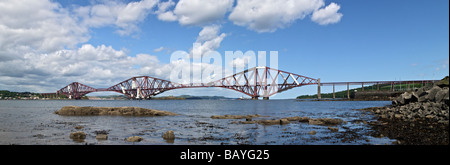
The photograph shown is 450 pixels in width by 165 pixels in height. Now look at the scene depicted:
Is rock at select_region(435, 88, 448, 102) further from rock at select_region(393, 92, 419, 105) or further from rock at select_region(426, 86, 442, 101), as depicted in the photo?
rock at select_region(393, 92, 419, 105)

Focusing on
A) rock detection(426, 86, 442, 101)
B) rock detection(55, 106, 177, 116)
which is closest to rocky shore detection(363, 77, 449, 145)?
rock detection(426, 86, 442, 101)

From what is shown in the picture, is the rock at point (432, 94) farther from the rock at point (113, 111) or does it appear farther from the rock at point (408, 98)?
the rock at point (113, 111)

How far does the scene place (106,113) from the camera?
30.9 metres

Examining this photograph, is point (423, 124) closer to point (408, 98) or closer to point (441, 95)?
point (441, 95)

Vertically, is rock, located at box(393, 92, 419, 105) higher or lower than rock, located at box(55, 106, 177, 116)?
higher

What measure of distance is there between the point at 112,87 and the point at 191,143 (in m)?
181

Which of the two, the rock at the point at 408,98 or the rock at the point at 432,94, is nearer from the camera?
the rock at the point at 432,94

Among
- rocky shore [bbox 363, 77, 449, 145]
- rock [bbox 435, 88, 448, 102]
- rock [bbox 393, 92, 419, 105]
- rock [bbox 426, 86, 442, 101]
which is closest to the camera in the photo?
rocky shore [bbox 363, 77, 449, 145]

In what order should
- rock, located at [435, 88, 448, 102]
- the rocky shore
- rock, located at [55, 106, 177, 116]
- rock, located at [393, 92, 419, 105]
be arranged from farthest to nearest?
1. rock, located at [55, 106, 177, 116]
2. rock, located at [393, 92, 419, 105]
3. rock, located at [435, 88, 448, 102]
4. the rocky shore

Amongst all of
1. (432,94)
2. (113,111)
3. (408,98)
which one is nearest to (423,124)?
(432,94)

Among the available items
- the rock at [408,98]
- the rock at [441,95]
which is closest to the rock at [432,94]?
the rock at [441,95]
